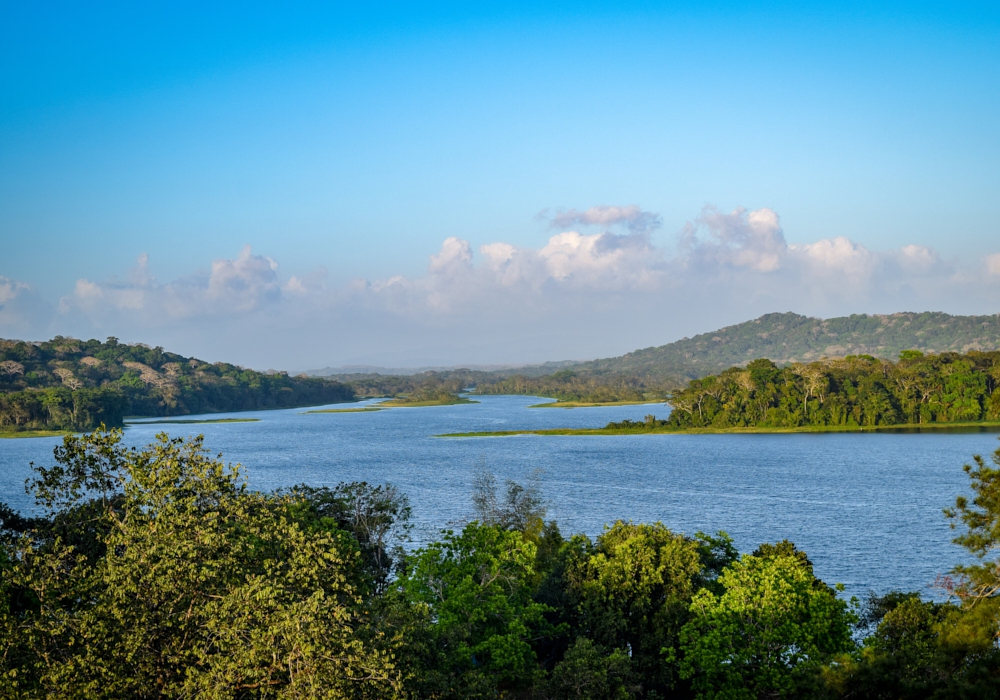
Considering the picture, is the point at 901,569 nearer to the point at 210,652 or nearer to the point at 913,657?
the point at 913,657

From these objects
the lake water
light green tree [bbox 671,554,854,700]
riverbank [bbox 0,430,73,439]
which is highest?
light green tree [bbox 671,554,854,700]

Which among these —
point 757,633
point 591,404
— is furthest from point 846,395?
point 757,633

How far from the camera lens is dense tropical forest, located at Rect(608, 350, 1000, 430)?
375ft

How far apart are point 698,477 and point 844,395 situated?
62.6m

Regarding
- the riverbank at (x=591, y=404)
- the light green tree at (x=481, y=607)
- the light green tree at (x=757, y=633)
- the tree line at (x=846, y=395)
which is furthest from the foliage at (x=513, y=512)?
the riverbank at (x=591, y=404)

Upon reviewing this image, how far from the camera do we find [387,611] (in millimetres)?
18188

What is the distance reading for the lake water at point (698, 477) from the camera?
41469mm

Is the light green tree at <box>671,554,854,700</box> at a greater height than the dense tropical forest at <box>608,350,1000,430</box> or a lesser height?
lesser

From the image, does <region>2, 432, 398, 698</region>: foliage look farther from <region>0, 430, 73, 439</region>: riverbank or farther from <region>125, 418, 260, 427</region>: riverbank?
<region>125, 418, 260, 427</region>: riverbank

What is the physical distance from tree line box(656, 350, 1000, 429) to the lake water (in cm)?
1277

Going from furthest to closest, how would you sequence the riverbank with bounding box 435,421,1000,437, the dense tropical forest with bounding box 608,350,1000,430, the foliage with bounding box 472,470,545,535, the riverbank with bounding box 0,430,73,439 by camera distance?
the dense tropical forest with bounding box 608,350,1000,430, the riverbank with bounding box 0,430,73,439, the riverbank with bounding box 435,421,1000,437, the foliage with bounding box 472,470,545,535

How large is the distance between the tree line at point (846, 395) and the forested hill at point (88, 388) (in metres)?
87.3

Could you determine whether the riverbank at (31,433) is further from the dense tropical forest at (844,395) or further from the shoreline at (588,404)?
the shoreline at (588,404)

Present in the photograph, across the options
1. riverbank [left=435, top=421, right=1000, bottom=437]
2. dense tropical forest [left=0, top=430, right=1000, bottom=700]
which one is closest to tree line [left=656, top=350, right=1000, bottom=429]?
riverbank [left=435, top=421, right=1000, bottom=437]
